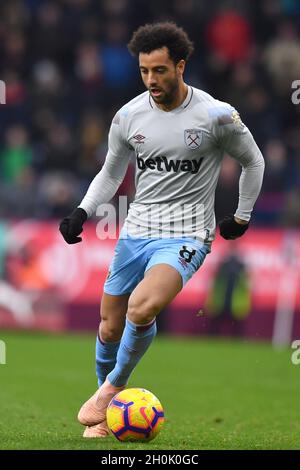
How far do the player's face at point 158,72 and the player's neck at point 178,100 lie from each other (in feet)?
0.40

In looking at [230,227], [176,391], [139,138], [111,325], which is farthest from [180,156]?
[176,391]

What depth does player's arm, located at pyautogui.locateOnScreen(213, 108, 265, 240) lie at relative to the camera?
6.94 meters

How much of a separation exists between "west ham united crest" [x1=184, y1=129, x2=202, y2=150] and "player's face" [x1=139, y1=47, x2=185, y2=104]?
268 mm

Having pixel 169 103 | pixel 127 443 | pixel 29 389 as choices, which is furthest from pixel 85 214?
pixel 29 389

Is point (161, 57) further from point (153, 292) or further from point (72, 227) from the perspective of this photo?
point (153, 292)

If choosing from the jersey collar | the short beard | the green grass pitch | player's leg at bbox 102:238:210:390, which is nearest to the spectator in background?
the green grass pitch

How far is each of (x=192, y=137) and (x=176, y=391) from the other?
404 cm

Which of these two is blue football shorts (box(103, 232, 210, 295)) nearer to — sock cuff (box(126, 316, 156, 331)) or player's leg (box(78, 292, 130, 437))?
player's leg (box(78, 292, 130, 437))

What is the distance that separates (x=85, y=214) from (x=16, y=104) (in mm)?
10639

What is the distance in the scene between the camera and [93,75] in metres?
18.1

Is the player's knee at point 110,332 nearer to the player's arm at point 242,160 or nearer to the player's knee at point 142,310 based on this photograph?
the player's knee at point 142,310

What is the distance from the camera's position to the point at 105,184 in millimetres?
7371

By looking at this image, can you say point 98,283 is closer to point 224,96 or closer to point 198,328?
point 198,328

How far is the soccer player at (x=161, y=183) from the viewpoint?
6809 mm
